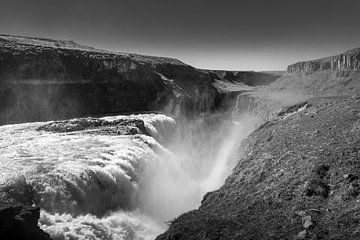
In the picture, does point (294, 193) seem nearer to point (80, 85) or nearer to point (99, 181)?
point (99, 181)

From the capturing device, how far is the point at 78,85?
7031cm

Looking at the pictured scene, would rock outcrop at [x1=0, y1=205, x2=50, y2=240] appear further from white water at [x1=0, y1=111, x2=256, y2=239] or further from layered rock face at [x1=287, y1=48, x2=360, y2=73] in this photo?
layered rock face at [x1=287, y1=48, x2=360, y2=73]

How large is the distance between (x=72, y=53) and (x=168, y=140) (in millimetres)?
30253

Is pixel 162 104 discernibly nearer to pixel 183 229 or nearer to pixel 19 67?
pixel 19 67

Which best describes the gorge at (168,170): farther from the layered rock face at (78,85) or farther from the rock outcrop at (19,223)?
the layered rock face at (78,85)

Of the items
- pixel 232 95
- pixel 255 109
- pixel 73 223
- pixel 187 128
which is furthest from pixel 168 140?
pixel 232 95

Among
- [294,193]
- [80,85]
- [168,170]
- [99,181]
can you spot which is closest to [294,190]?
[294,193]

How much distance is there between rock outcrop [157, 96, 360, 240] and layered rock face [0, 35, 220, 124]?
137ft

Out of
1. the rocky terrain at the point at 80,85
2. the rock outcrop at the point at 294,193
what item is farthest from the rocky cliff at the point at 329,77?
Result: the rock outcrop at the point at 294,193

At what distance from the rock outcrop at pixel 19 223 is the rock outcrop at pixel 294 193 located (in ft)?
19.5

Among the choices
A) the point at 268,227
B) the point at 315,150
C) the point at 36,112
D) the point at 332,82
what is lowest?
the point at 36,112

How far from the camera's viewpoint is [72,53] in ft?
240

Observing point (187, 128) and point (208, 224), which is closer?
point (208, 224)

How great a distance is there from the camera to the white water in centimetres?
2319
